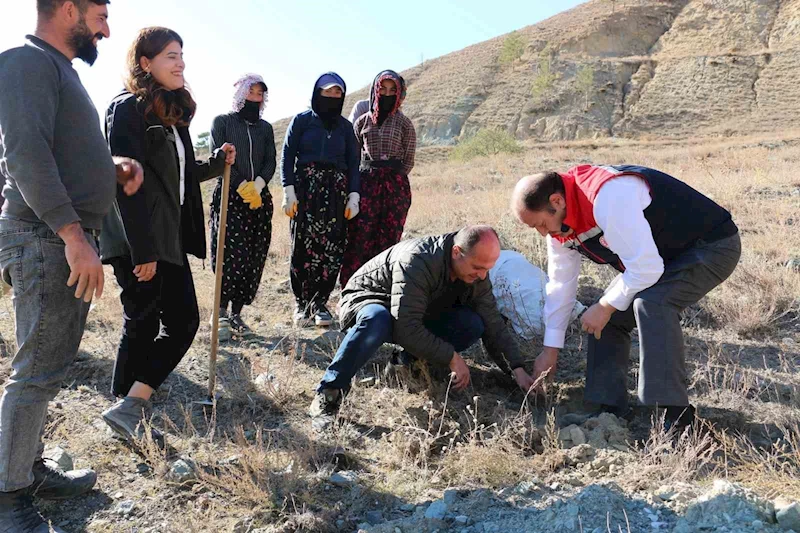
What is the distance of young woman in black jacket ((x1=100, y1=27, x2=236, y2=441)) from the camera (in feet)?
8.50

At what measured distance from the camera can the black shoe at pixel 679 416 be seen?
2764 mm

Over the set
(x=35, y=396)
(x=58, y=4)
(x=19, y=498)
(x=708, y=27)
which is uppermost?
(x=708, y=27)

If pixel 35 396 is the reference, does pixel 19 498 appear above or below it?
below

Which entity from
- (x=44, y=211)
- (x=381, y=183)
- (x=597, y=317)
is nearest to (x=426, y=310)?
(x=597, y=317)

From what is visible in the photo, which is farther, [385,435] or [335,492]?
[385,435]

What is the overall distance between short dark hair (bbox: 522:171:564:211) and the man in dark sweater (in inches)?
69.8

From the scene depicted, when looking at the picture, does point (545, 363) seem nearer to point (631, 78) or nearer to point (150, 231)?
point (150, 231)

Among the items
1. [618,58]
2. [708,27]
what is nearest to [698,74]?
[618,58]

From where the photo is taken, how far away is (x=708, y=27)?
148ft

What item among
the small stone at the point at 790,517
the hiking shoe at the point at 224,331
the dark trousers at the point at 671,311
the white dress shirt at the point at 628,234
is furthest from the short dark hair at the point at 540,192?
the hiking shoe at the point at 224,331

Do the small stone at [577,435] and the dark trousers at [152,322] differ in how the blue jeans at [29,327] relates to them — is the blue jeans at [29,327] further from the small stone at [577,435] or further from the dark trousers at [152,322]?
the small stone at [577,435]

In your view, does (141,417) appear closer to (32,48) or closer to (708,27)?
(32,48)

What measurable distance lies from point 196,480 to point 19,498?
0.62 meters

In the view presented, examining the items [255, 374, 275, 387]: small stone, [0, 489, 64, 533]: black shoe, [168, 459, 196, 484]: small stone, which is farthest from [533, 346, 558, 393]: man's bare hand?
[0, 489, 64, 533]: black shoe
